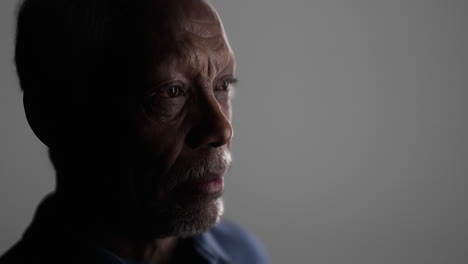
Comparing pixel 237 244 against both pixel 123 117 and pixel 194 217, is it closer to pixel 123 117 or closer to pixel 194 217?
pixel 194 217

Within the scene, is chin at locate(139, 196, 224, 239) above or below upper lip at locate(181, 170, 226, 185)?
below

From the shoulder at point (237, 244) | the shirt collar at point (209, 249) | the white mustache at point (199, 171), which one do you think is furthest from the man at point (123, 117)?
the shoulder at point (237, 244)

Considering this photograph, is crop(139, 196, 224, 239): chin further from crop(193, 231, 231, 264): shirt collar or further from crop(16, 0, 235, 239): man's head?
crop(193, 231, 231, 264): shirt collar

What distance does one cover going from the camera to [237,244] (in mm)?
1312

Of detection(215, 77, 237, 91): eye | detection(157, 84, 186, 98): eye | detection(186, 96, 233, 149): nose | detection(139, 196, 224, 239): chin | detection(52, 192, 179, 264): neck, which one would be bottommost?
detection(52, 192, 179, 264): neck

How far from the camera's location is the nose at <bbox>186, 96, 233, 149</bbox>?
2.96 feet

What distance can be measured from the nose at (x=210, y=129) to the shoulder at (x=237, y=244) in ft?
1.51

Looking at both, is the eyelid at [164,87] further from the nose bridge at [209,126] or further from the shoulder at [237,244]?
the shoulder at [237,244]

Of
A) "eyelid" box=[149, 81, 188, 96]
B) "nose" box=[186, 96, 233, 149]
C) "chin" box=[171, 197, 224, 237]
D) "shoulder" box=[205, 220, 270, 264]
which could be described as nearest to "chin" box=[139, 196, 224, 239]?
"chin" box=[171, 197, 224, 237]

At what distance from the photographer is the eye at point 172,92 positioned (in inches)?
35.3

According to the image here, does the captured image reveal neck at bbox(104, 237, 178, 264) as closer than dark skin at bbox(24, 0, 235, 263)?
No

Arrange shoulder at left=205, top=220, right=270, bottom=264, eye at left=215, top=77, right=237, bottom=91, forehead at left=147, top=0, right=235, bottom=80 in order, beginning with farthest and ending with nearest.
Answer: shoulder at left=205, top=220, right=270, bottom=264 < eye at left=215, top=77, right=237, bottom=91 < forehead at left=147, top=0, right=235, bottom=80

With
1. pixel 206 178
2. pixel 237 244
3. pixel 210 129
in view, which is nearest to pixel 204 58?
pixel 210 129

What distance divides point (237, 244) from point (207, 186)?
440mm
